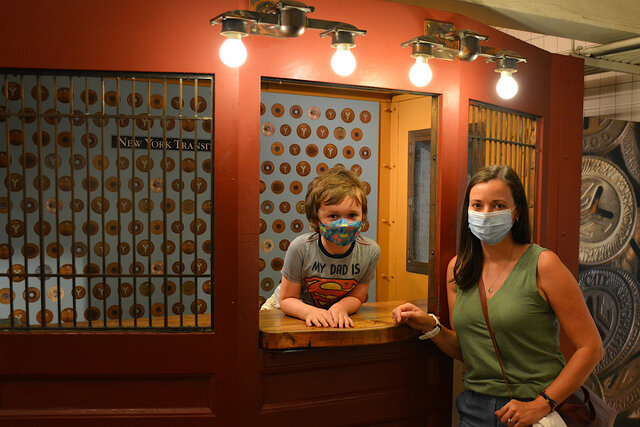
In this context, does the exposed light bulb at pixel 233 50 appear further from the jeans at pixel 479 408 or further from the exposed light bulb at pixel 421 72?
the jeans at pixel 479 408

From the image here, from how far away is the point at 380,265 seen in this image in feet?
16.6

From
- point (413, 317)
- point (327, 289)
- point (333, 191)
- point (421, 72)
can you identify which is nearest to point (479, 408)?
point (413, 317)

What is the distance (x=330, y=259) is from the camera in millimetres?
3115

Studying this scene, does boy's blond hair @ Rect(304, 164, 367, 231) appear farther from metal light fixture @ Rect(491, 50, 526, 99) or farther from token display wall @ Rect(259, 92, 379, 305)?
token display wall @ Rect(259, 92, 379, 305)

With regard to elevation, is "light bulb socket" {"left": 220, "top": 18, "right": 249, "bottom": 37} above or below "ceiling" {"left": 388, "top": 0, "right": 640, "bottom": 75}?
below

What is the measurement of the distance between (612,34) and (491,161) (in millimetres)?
1797

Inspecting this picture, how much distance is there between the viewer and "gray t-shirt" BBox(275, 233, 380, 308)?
3.09 m

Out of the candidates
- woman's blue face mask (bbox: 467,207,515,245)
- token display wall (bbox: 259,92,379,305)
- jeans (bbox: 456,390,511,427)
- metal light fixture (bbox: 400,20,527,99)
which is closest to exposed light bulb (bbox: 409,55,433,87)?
metal light fixture (bbox: 400,20,527,99)

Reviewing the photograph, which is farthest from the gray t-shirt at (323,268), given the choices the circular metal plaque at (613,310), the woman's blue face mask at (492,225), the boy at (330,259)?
the circular metal plaque at (613,310)

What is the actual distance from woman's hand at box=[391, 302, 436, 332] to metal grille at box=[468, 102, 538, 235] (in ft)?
3.44

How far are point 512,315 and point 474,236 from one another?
0.45 meters

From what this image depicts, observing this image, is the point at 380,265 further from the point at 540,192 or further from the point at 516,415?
the point at 516,415

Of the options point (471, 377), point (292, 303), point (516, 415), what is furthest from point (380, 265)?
point (516, 415)

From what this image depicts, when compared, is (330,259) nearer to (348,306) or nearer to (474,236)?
(348,306)
